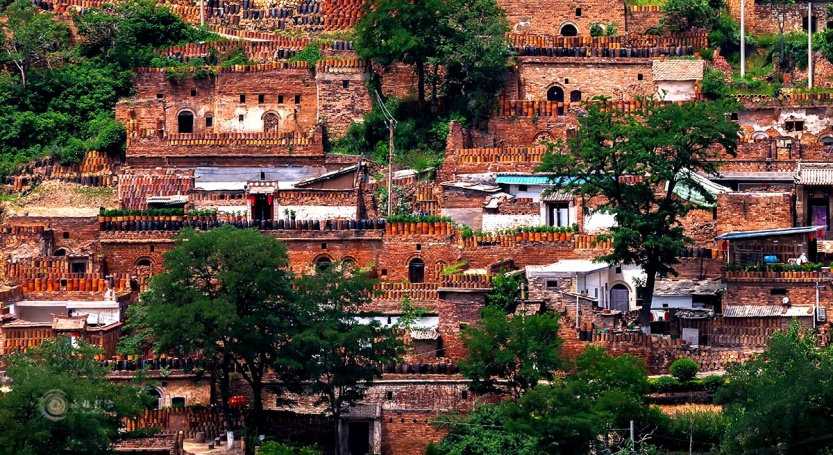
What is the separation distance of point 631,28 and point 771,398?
28.8 m

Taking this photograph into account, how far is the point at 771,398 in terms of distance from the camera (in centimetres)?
6700

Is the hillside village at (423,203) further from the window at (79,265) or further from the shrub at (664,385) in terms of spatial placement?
the shrub at (664,385)

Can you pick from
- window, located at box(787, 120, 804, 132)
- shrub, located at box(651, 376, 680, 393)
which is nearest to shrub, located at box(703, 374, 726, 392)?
shrub, located at box(651, 376, 680, 393)

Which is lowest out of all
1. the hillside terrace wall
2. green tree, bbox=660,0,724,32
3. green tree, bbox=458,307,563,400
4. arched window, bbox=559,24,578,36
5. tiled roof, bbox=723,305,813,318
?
green tree, bbox=458,307,563,400

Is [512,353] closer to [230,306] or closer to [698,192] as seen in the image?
[230,306]

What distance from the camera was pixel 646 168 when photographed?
80.5m

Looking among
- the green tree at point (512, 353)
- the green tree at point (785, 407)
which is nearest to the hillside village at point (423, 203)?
the green tree at point (512, 353)

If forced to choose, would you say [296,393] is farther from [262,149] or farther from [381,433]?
[262,149]

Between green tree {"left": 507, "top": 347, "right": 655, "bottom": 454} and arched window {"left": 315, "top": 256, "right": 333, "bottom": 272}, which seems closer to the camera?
green tree {"left": 507, "top": 347, "right": 655, "bottom": 454}

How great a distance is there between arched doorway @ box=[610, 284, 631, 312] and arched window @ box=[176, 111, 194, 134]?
18031 mm

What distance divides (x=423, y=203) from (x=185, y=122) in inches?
406

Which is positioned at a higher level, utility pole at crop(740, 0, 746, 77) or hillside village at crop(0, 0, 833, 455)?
utility pole at crop(740, 0, 746, 77)

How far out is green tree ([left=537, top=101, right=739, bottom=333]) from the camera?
78.0 metres

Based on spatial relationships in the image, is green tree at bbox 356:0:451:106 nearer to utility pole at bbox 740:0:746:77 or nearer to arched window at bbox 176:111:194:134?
arched window at bbox 176:111:194:134
